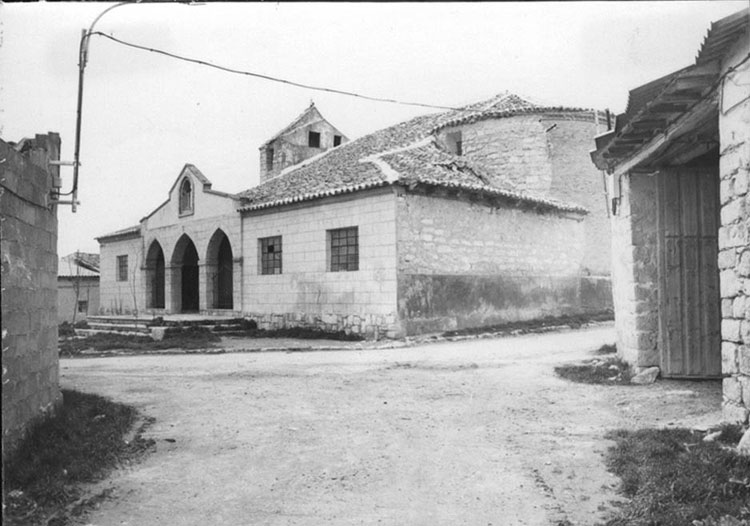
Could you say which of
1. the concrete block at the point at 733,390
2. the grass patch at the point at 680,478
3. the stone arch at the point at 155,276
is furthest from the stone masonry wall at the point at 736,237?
the stone arch at the point at 155,276

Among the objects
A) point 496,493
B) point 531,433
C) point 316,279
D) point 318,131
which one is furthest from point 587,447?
point 318,131

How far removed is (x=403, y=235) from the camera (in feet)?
46.7

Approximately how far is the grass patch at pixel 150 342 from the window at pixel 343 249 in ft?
11.5

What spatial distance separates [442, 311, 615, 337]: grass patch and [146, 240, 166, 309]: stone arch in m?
13.6

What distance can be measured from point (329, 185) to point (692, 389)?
1103 centimetres

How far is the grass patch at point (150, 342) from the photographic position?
1387 cm

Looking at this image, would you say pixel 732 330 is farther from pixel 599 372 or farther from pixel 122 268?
pixel 122 268

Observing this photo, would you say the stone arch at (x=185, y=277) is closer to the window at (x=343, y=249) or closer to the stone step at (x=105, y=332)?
the stone step at (x=105, y=332)

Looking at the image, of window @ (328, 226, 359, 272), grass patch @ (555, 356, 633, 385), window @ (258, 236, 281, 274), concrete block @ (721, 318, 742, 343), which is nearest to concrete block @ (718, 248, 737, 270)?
concrete block @ (721, 318, 742, 343)

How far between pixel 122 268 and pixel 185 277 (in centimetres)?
363

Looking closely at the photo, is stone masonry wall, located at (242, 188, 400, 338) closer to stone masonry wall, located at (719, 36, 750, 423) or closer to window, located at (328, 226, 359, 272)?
window, located at (328, 226, 359, 272)

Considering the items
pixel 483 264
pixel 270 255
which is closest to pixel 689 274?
pixel 483 264

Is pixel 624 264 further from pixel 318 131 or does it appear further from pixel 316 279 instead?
pixel 318 131

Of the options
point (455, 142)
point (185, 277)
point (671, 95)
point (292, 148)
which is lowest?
point (185, 277)
